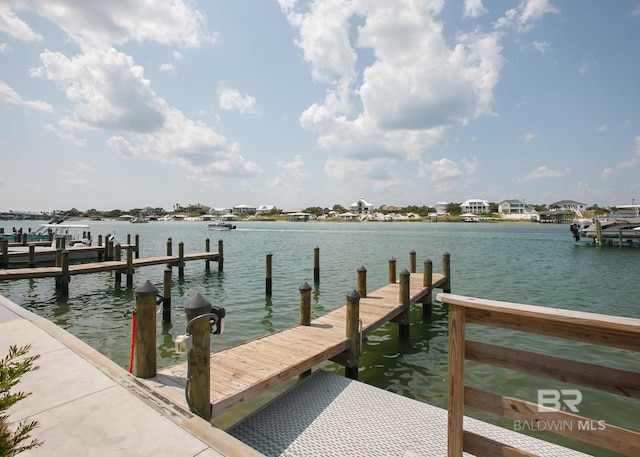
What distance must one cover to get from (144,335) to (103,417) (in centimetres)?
129

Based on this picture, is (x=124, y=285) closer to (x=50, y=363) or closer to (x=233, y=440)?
(x=50, y=363)

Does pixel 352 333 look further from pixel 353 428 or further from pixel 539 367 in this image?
pixel 539 367

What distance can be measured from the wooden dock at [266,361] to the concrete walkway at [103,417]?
0.43 meters

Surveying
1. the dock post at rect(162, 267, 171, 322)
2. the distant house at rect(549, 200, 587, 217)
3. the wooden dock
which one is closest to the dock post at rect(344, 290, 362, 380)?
the wooden dock

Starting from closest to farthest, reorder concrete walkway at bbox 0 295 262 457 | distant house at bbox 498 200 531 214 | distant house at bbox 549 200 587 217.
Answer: concrete walkway at bbox 0 295 262 457, distant house at bbox 549 200 587 217, distant house at bbox 498 200 531 214

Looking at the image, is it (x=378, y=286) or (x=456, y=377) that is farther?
(x=378, y=286)

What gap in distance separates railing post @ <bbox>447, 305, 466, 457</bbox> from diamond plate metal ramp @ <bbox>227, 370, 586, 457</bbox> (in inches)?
62.4

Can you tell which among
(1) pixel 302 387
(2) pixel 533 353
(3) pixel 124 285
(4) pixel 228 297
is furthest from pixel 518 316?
(3) pixel 124 285

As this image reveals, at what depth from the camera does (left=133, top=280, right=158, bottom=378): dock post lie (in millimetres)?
5086

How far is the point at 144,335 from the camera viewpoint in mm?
5109

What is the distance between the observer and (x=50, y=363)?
17.6 ft

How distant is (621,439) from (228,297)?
16.0 meters

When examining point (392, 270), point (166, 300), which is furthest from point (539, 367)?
point (166, 300)

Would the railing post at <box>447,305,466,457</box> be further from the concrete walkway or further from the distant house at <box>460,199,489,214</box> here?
the distant house at <box>460,199,489,214</box>
